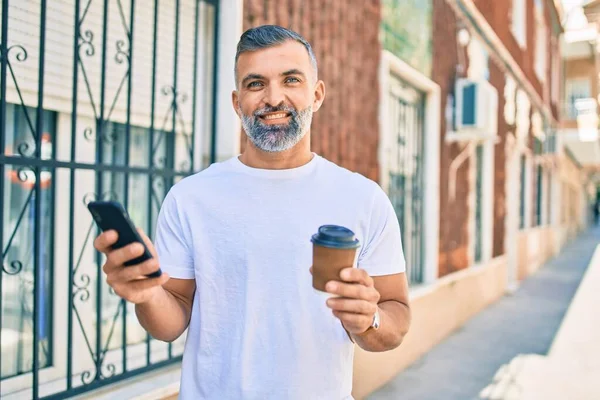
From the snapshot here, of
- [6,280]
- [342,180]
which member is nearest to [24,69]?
[6,280]

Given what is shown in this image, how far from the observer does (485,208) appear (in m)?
8.70

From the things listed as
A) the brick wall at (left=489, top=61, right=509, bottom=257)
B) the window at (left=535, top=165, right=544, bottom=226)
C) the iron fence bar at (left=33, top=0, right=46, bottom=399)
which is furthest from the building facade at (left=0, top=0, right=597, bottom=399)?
the window at (left=535, top=165, right=544, bottom=226)

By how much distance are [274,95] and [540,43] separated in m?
15.8

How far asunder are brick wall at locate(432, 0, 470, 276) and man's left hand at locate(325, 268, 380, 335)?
5373 mm

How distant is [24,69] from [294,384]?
1.76m

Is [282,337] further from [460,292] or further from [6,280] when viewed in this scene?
[460,292]

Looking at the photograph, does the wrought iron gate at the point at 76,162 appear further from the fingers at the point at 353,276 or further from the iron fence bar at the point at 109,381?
the fingers at the point at 353,276

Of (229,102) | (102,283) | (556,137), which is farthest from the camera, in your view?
(556,137)

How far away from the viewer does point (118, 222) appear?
1174mm

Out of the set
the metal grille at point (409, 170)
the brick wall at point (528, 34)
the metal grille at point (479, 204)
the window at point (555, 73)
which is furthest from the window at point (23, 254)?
the window at point (555, 73)

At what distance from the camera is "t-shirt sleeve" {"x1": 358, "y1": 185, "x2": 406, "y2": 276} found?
156 cm

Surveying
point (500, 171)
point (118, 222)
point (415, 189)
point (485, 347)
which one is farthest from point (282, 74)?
point (500, 171)

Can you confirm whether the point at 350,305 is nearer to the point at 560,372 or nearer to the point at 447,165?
the point at 560,372

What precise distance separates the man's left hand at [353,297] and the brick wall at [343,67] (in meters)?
2.44
